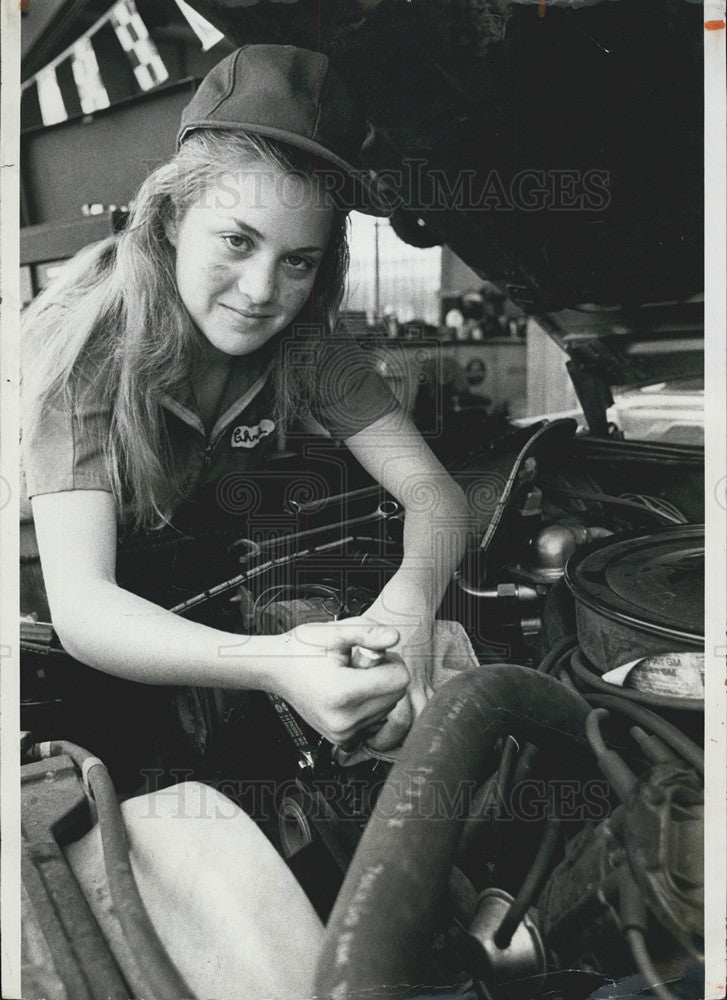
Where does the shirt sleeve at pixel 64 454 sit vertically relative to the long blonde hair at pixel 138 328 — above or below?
below

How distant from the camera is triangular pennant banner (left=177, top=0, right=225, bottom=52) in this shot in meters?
1.12

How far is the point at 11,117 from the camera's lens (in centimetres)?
98

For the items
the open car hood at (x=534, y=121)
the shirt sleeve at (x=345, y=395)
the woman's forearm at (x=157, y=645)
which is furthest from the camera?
the shirt sleeve at (x=345, y=395)

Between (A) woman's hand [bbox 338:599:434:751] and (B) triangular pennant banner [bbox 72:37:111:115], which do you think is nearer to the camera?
(A) woman's hand [bbox 338:599:434:751]

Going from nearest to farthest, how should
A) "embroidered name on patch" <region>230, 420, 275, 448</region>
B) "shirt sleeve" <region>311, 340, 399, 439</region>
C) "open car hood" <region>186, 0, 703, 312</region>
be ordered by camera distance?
"open car hood" <region>186, 0, 703, 312</region>, "embroidered name on patch" <region>230, 420, 275, 448</region>, "shirt sleeve" <region>311, 340, 399, 439</region>

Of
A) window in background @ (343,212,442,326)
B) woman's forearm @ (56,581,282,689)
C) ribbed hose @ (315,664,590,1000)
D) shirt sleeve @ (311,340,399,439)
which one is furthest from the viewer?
window in background @ (343,212,442,326)

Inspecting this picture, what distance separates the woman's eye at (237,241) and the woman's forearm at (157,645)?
51 cm

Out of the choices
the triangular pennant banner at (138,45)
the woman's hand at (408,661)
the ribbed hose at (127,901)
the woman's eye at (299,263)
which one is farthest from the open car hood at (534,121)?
the ribbed hose at (127,901)

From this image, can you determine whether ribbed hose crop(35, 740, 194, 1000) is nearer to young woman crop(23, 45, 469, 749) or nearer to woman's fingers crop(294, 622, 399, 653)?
young woman crop(23, 45, 469, 749)

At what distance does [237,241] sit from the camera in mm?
1078

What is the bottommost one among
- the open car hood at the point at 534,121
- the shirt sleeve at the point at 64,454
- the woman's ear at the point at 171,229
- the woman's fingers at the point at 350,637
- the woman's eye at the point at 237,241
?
the woman's fingers at the point at 350,637

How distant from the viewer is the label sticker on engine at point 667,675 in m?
0.99

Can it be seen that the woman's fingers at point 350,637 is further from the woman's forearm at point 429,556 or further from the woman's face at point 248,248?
the woman's face at point 248,248

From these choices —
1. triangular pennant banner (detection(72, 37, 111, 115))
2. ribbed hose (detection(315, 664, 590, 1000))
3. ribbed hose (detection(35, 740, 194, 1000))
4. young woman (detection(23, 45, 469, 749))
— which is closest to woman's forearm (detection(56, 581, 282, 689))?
young woman (detection(23, 45, 469, 749))
